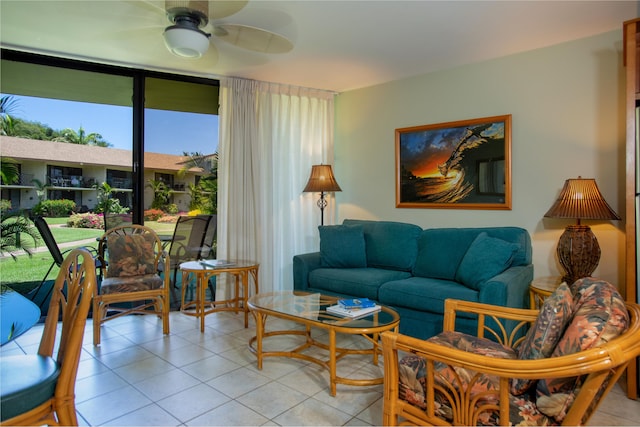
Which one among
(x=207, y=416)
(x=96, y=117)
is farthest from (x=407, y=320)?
(x=96, y=117)

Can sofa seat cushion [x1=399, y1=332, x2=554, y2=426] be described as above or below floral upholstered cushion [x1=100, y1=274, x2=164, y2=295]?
below

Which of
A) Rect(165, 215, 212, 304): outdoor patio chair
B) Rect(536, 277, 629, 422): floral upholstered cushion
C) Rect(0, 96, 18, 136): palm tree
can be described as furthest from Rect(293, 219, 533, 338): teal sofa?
Rect(0, 96, 18, 136): palm tree

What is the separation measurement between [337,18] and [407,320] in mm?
2327

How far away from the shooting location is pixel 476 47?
3.29m

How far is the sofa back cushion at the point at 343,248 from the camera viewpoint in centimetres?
375

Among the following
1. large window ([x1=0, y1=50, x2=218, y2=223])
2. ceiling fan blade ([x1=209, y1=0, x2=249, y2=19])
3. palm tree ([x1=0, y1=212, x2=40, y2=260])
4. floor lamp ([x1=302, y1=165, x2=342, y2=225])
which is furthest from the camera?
floor lamp ([x1=302, y1=165, x2=342, y2=225])

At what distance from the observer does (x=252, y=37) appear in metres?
2.65

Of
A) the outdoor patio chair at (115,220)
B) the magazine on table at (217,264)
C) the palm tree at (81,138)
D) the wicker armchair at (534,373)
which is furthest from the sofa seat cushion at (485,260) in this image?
the palm tree at (81,138)

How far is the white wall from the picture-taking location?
2955mm

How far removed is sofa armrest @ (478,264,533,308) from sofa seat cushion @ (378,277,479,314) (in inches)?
5.4

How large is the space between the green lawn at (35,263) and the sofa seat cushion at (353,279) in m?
2.24

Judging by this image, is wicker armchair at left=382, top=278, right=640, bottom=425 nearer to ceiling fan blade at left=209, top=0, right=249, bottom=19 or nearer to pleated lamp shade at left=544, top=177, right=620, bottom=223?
pleated lamp shade at left=544, top=177, right=620, bottom=223

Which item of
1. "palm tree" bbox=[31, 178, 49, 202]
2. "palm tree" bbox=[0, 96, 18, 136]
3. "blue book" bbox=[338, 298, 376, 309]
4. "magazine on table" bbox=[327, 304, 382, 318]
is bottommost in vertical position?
"magazine on table" bbox=[327, 304, 382, 318]

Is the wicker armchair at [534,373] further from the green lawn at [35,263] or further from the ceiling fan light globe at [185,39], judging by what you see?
the green lawn at [35,263]
